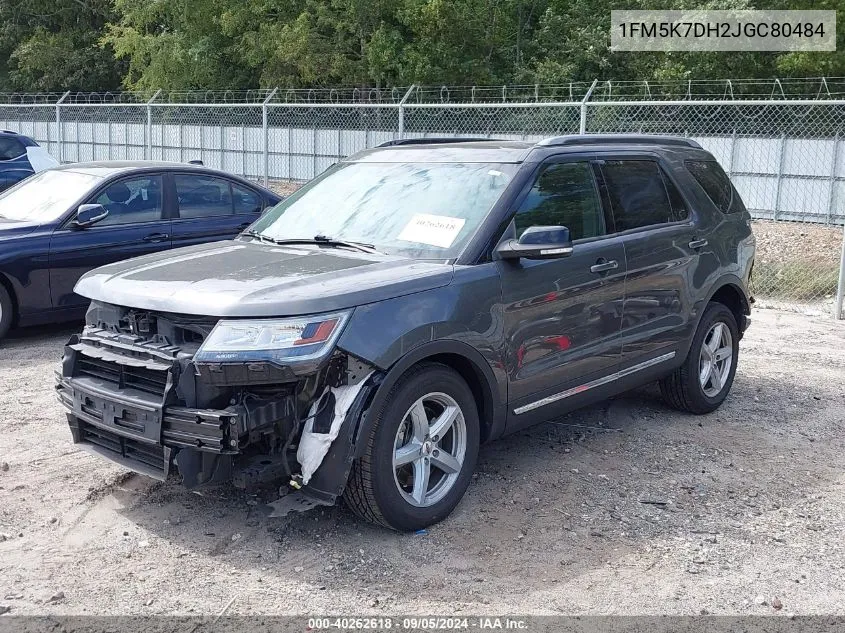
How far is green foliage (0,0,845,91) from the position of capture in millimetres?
28281

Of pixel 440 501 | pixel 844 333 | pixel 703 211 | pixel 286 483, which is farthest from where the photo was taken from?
pixel 844 333

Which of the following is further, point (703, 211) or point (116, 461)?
point (703, 211)

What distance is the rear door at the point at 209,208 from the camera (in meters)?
9.09

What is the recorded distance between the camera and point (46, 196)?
8.81m

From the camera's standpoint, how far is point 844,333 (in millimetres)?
9484

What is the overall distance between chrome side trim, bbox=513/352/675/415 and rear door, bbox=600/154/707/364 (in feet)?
0.13

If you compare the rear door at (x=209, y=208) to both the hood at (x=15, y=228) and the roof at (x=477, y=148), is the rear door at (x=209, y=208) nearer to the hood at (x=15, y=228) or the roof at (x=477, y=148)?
the hood at (x=15, y=228)

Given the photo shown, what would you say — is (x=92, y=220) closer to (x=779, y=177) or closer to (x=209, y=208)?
(x=209, y=208)

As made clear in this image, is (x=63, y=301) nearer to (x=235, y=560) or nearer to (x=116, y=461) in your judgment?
(x=116, y=461)

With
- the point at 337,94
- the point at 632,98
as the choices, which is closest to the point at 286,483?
the point at 632,98

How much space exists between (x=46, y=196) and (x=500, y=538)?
246 inches

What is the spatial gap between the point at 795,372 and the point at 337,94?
25.5 meters

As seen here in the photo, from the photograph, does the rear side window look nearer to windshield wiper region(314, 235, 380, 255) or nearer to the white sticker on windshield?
the white sticker on windshield

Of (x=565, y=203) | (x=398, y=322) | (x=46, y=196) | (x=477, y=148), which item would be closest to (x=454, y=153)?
(x=477, y=148)
